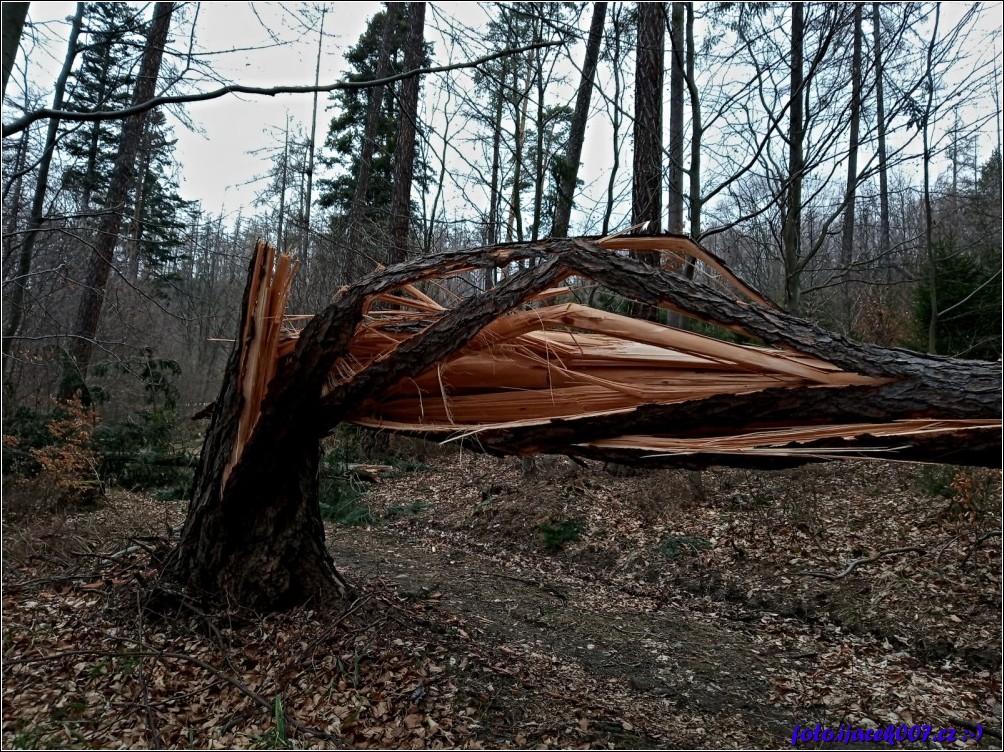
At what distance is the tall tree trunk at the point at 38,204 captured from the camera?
170 inches

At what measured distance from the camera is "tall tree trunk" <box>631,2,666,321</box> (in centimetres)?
752

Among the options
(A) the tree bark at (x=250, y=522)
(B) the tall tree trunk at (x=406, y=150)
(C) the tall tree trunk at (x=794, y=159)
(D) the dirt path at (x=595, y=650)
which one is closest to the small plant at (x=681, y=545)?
(D) the dirt path at (x=595, y=650)

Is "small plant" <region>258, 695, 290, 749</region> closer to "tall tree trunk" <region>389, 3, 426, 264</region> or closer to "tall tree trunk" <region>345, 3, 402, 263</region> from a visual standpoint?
"tall tree trunk" <region>389, 3, 426, 264</region>

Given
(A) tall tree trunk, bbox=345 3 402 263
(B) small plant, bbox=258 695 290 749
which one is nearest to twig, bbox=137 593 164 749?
(B) small plant, bbox=258 695 290 749

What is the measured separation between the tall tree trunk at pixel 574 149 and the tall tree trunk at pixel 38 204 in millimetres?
5981

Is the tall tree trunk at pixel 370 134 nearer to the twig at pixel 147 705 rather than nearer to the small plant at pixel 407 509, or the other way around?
the small plant at pixel 407 509

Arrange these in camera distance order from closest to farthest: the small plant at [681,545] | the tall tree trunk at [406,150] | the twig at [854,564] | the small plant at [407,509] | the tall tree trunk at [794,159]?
the twig at [854,564] → the small plant at [681,545] → the tall tree trunk at [794,159] → the small plant at [407,509] → the tall tree trunk at [406,150]

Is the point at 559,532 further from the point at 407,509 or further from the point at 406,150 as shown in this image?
the point at 406,150

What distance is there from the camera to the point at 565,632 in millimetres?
4945

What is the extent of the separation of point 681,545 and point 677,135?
5283 millimetres

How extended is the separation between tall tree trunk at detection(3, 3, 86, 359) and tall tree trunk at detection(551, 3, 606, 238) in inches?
235

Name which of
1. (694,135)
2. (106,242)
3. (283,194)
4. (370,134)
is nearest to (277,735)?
(694,135)

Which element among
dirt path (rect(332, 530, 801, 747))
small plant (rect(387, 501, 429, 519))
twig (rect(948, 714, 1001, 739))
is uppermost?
small plant (rect(387, 501, 429, 519))

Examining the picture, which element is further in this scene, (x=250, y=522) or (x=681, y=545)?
(x=681, y=545)
